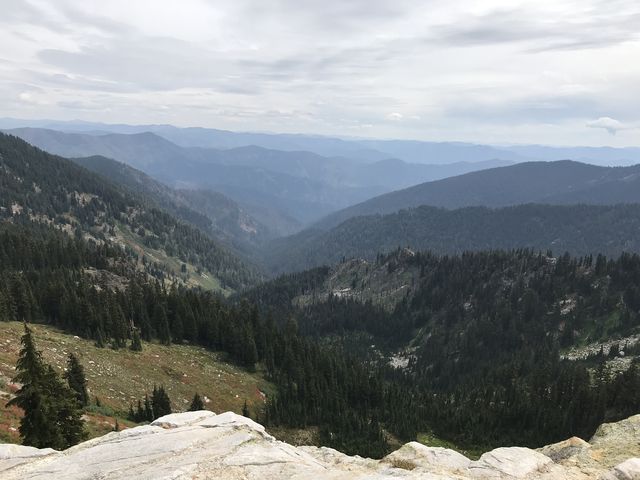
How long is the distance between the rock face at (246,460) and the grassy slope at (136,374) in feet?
79.6

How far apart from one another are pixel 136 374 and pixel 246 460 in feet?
198

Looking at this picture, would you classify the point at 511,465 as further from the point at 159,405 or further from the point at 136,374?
the point at 136,374

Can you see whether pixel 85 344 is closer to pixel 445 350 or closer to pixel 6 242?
pixel 6 242

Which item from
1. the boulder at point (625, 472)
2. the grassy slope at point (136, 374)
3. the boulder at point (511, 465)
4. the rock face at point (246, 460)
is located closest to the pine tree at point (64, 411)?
the grassy slope at point (136, 374)

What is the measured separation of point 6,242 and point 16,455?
165m

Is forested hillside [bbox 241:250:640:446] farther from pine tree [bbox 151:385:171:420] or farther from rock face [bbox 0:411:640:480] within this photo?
rock face [bbox 0:411:640:480]

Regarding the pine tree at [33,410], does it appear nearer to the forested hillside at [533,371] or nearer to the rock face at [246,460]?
the rock face at [246,460]

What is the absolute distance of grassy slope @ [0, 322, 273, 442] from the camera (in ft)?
179

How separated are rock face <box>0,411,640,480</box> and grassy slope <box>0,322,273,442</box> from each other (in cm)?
2426

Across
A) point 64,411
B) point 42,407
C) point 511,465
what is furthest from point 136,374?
point 511,465

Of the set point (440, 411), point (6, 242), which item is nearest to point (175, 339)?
point (440, 411)

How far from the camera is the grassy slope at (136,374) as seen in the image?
54.7 meters

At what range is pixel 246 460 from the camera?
62.4 feet

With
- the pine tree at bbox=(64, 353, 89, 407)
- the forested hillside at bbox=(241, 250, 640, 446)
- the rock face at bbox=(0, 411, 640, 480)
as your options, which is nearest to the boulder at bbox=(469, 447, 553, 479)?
the rock face at bbox=(0, 411, 640, 480)
